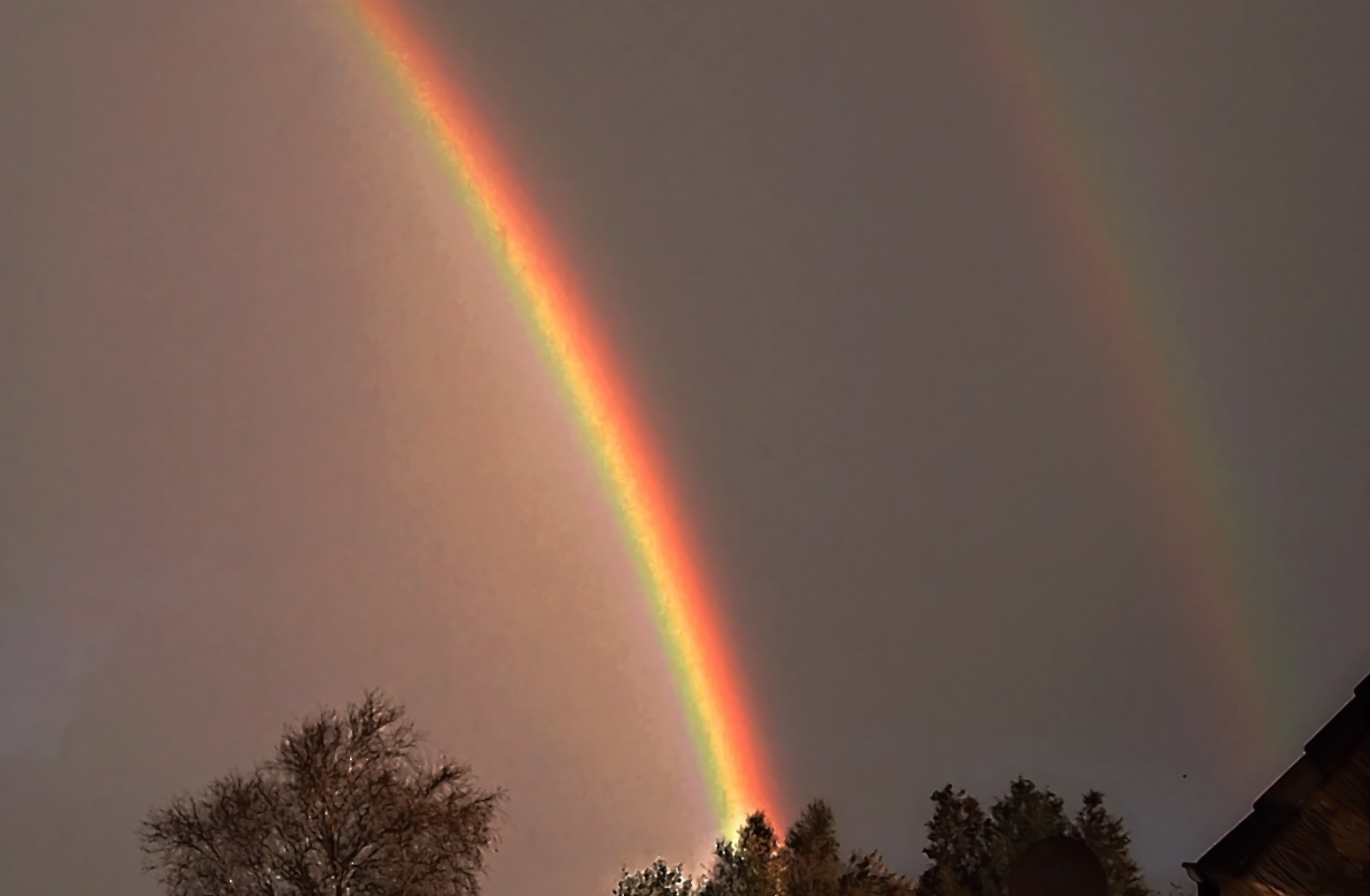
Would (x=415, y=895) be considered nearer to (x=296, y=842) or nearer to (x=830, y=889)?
(x=296, y=842)

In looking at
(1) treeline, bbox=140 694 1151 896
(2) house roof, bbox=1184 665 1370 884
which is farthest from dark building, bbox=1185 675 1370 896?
(1) treeline, bbox=140 694 1151 896

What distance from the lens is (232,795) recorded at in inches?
1419

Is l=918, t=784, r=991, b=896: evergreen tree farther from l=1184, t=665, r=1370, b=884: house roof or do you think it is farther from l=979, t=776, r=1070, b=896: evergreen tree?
l=1184, t=665, r=1370, b=884: house roof

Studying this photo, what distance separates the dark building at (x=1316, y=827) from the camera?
31.3ft

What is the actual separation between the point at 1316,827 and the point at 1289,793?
1.15 ft

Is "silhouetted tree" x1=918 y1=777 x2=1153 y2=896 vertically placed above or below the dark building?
above

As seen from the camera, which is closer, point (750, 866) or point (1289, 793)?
point (1289, 793)

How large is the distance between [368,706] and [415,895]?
5.19 meters

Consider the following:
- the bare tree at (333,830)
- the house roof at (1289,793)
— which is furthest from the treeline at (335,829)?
the house roof at (1289,793)

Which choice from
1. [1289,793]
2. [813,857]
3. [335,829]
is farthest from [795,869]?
[1289,793]

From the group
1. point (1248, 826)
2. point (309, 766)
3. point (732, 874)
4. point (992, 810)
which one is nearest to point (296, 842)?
point (309, 766)

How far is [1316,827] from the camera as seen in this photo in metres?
10.4

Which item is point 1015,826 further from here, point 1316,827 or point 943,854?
point 1316,827

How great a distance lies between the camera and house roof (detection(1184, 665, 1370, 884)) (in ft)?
31.3
